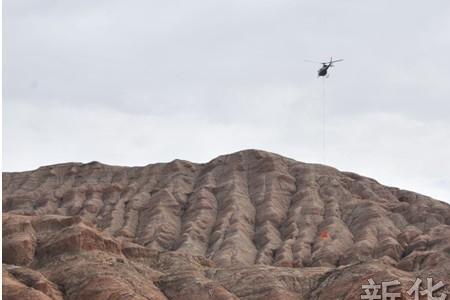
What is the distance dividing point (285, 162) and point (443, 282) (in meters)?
67.6

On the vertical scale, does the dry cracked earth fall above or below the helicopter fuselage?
below

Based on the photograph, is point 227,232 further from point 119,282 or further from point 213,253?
point 119,282

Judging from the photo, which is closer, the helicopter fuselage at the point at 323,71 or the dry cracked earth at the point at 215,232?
the dry cracked earth at the point at 215,232

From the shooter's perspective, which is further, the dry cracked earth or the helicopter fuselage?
the helicopter fuselage

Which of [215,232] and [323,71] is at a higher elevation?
[323,71]

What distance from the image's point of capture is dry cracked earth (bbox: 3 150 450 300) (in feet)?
208

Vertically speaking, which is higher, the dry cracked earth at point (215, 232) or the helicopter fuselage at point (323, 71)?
the helicopter fuselage at point (323, 71)

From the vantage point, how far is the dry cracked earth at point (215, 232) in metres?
63.3

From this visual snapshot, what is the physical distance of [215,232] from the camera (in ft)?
343

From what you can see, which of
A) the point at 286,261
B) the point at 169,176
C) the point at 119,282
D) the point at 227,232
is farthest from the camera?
the point at 169,176

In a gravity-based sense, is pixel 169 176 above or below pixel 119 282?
above

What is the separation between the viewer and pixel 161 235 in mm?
105188

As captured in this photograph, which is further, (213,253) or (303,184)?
(303,184)

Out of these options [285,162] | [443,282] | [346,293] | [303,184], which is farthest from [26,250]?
[285,162]
